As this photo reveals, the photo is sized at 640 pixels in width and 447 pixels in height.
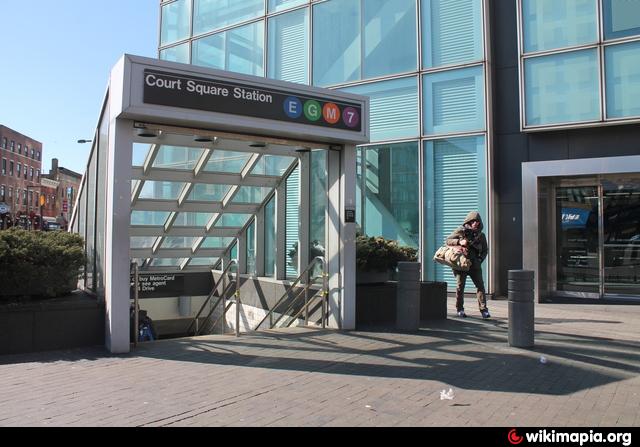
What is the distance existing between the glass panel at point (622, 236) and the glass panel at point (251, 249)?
7.91 m

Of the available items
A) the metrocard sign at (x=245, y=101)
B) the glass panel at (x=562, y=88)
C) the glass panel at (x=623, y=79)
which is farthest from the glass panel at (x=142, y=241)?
the glass panel at (x=623, y=79)

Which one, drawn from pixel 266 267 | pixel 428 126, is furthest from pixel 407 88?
pixel 266 267

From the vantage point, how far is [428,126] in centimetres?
1391

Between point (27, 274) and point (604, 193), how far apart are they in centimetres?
1164

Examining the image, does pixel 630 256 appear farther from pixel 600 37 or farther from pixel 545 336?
pixel 545 336

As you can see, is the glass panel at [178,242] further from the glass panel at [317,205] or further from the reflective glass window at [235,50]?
the reflective glass window at [235,50]

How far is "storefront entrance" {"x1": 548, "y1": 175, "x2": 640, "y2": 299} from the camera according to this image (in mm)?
12336

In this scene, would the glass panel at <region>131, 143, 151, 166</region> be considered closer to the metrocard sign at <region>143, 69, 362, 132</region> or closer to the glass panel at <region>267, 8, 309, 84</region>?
the metrocard sign at <region>143, 69, 362, 132</region>

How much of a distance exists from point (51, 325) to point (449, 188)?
9.62m

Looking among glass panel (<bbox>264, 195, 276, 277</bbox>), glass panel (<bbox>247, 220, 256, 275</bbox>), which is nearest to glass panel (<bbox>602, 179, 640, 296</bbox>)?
glass panel (<bbox>264, 195, 276, 277</bbox>)

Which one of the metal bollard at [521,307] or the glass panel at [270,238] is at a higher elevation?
the glass panel at [270,238]

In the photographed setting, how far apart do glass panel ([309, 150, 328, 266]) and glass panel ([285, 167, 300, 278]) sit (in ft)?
1.62

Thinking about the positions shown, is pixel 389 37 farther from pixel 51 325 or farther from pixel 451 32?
pixel 51 325

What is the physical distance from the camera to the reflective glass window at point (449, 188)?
13.2 m
